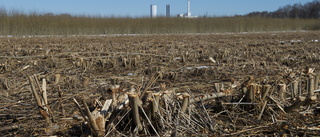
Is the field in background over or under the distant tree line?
under

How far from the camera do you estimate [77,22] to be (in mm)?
20766

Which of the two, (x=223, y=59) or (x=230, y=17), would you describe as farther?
(x=230, y=17)

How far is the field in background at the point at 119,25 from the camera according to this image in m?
19.2

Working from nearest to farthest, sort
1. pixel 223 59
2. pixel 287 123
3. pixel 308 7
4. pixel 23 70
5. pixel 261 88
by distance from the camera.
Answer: pixel 287 123 → pixel 261 88 → pixel 23 70 → pixel 223 59 → pixel 308 7

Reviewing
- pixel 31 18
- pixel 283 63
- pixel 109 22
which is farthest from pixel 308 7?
pixel 283 63

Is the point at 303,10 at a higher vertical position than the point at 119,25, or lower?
higher

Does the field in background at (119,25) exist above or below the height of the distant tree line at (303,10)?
below

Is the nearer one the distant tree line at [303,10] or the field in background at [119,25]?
the field in background at [119,25]

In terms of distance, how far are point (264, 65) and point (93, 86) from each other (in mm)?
2984

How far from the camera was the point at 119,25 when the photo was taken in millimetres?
22172

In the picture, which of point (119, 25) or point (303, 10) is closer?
point (119, 25)

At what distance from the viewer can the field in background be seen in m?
19.2

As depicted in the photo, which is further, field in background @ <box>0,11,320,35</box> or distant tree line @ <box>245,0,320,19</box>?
distant tree line @ <box>245,0,320,19</box>

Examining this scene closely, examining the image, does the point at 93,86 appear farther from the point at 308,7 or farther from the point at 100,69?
the point at 308,7
